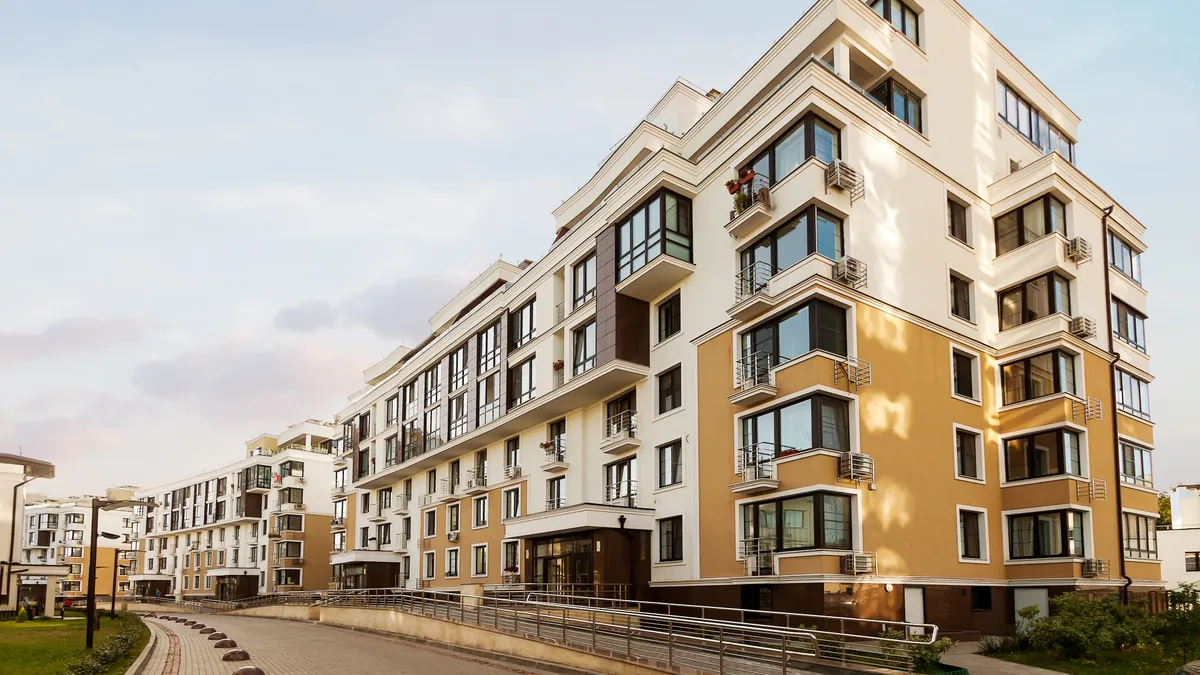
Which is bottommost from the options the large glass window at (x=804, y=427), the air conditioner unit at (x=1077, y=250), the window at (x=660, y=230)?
the large glass window at (x=804, y=427)

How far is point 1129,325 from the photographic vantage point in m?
32.7

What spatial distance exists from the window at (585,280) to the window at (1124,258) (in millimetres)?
18602

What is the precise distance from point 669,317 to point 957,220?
10.1 meters

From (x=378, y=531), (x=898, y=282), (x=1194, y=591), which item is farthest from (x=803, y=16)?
(x=378, y=531)

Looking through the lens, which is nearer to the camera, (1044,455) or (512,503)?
(1044,455)

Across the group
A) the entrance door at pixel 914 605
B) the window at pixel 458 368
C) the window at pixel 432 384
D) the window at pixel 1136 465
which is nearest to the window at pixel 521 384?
the window at pixel 458 368

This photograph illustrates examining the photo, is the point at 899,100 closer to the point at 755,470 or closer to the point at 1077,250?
the point at 1077,250

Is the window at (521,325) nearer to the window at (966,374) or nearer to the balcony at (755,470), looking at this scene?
the balcony at (755,470)

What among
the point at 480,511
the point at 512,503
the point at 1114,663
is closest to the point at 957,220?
the point at 1114,663

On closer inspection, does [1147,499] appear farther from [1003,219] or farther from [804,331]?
[804,331]

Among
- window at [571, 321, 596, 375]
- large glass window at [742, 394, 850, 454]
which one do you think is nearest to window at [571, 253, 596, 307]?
window at [571, 321, 596, 375]

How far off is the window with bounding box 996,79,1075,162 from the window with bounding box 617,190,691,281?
1272 centimetres

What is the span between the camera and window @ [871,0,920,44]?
2984 centimetres

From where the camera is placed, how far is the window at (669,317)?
1240 inches
